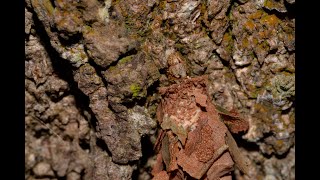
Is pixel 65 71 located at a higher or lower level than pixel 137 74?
higher

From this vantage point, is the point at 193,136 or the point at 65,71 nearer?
the point at 193,136

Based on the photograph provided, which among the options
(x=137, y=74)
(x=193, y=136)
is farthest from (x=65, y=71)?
(x=193, y=136)

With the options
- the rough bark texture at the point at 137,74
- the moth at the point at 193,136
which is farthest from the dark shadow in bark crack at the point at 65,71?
the moth at the point at 193,136

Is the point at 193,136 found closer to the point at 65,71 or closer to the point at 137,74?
the point at 137,74

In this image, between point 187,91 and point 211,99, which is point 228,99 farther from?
point 187,91

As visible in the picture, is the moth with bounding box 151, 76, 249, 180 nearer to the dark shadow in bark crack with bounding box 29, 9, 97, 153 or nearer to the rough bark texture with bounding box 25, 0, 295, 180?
the rough bark texture with bounding box 25, 0, 295, 180

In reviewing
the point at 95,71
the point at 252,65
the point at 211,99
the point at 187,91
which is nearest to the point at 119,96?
the point at 95,71
